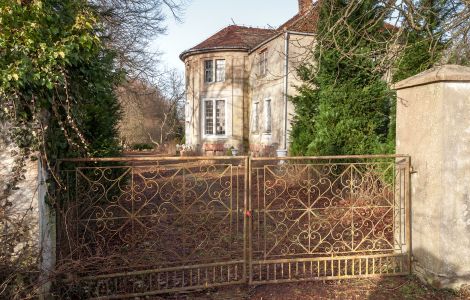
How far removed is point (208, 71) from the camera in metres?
22.1

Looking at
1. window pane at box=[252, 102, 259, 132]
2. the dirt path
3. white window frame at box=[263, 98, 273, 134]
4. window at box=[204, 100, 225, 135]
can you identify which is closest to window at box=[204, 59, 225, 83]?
window at box=[204, 100, 225, 135]

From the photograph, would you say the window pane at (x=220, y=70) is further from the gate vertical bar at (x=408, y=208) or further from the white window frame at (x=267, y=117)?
the gate vertical bar at (x=408, y=208)

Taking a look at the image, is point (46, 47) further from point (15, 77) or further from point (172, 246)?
point (172, 246)

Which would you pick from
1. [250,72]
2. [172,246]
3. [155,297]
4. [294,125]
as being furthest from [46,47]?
[250,72]

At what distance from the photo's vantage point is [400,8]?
4645 mm

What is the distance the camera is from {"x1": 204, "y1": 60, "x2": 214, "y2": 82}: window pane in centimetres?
2195

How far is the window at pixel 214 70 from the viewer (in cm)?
2161

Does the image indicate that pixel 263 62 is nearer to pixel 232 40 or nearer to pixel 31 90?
pixel 232 40

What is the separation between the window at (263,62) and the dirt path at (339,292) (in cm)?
1486

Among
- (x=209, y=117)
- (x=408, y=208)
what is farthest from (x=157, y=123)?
(x=408, y=208)

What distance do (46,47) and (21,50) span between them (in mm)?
178

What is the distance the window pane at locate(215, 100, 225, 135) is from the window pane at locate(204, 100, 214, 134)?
0.32m

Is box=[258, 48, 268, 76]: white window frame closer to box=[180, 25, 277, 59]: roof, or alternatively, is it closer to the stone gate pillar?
box=[180, 25, 277, 59]: roof

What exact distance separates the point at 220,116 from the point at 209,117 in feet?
2.35
